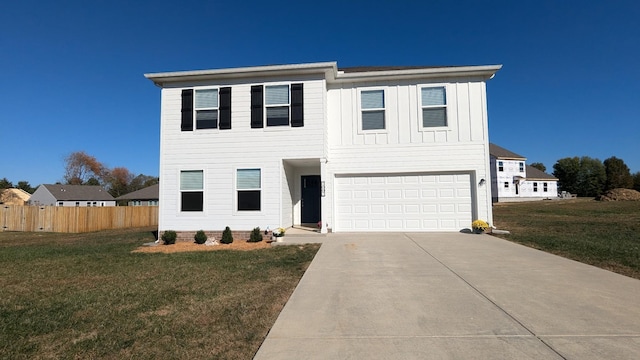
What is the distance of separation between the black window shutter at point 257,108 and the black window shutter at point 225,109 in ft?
2.70

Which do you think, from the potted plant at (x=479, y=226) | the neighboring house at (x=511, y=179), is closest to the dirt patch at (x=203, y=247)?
the potted plant at (x=479, y=226)

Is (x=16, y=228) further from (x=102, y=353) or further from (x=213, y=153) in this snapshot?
(x=102, y=353)

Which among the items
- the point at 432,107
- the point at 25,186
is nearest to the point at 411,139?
the point at 432,107

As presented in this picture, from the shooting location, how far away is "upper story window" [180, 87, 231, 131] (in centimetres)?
A: 1080

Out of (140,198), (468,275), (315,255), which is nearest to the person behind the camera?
(468,275)

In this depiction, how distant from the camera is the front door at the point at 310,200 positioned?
1277 cm

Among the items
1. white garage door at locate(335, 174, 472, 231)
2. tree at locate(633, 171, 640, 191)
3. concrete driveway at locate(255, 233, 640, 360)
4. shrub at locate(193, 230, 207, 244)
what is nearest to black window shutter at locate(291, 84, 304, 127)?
white garage door at locate(335, 174, 472, 231)

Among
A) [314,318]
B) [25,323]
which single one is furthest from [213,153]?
[314,318]

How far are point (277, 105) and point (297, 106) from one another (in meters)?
0.70

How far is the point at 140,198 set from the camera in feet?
126

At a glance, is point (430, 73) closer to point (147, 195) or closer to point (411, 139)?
point (411, 139)

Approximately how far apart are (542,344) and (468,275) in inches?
95.7

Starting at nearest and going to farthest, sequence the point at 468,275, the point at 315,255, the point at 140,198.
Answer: the point at 468,275, the point at 315,255, the point at 140,198

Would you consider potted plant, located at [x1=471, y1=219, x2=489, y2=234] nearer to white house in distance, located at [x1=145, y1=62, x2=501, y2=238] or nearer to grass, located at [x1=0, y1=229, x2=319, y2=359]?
white house in distance, located at [x1=145, y1=62, x2=501, y2=238]
